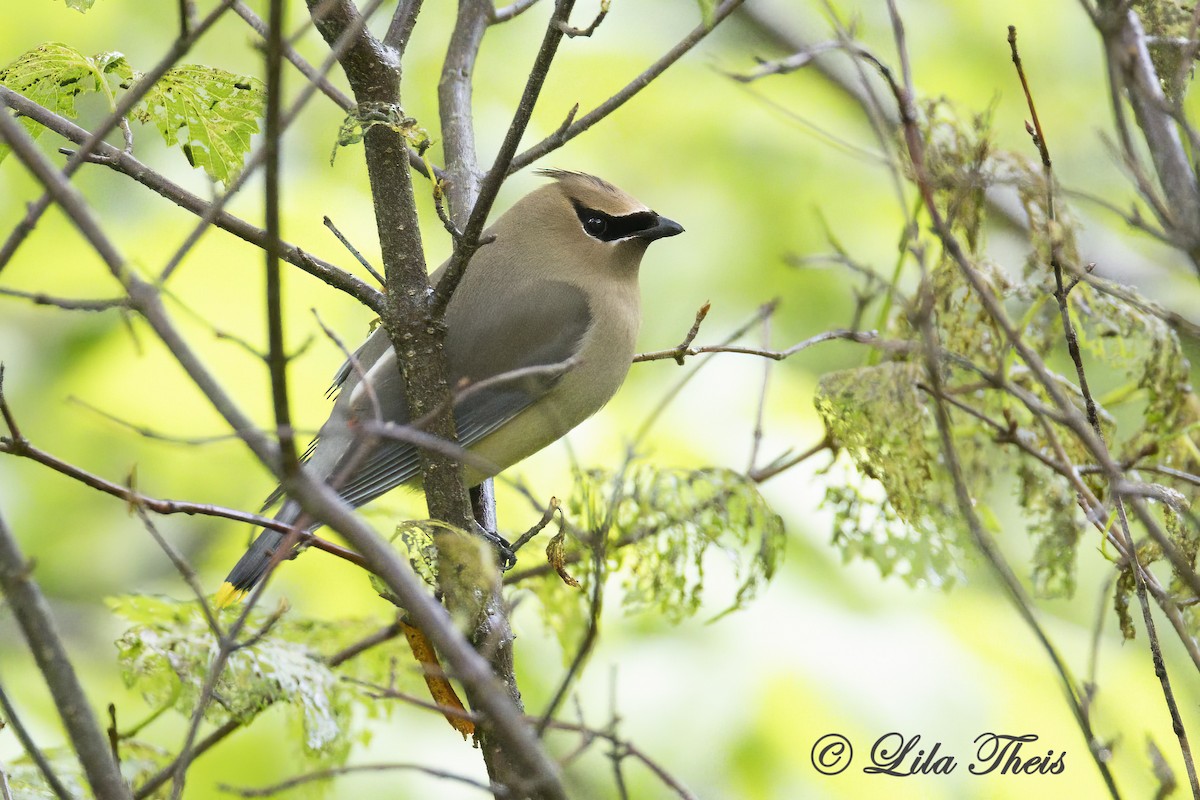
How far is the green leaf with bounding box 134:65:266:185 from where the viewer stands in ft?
7.47

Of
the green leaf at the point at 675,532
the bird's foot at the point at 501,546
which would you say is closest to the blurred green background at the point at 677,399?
the green leaf at the point at 675,532

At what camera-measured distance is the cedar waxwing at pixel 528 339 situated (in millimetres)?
3195

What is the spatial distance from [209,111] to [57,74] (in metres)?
0.27

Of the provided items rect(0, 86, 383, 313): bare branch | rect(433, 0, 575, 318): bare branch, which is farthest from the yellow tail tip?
rect(433, 0, 575, 318): bare branch

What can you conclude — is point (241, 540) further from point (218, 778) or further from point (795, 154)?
point (795, 154)

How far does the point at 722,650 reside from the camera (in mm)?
3701

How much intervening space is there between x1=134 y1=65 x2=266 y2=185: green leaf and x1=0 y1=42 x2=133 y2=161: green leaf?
8 centimetres

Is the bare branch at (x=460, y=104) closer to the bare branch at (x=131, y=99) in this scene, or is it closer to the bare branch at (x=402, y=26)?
the bare branch at (x=402, y=26)

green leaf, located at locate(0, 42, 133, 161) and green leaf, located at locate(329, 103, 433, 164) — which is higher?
green leaf, located at locate(0, 42, 133, 161)

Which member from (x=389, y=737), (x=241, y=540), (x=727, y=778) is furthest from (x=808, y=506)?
(x=241, y=540)

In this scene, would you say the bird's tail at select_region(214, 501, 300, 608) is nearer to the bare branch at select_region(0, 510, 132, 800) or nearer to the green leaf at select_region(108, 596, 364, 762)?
the green leaf at select_region(108, 596, 364, 762)

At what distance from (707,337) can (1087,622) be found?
1872mm

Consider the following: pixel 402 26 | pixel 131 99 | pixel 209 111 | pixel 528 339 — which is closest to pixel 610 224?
pixel 528 339

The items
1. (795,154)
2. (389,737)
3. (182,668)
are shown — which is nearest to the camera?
(182,668)
